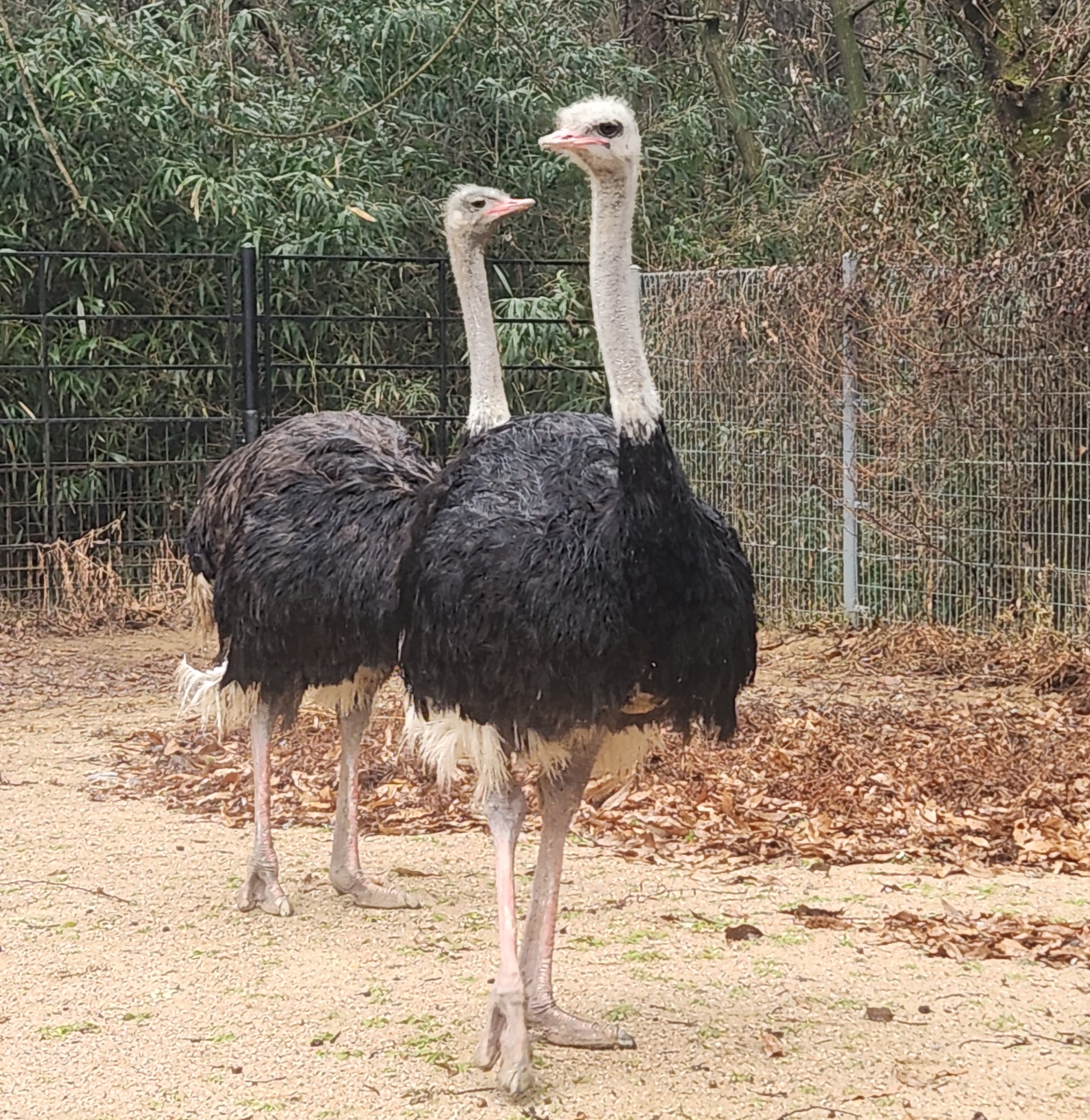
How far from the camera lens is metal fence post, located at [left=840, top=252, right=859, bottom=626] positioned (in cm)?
976

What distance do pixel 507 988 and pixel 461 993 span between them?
664 millimetres

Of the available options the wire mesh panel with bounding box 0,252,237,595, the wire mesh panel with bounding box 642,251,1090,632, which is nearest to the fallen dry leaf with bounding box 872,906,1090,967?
the wire mesh panel with bounding box 642,251,1090,632

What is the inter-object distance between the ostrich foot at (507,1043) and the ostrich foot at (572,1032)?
0.50 ft

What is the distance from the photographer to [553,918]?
4.29 meters

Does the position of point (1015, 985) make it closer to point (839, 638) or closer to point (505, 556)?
point (505, 556)

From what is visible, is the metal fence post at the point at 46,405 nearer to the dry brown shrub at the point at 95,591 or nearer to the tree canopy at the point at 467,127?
the dry brown shrub at the point at 95,591

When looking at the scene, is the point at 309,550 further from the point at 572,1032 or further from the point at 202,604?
the point at 572,1032

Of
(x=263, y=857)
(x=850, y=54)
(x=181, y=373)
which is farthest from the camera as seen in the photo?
(x=850, y=54)

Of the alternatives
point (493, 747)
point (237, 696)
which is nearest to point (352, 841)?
point (237, 696)

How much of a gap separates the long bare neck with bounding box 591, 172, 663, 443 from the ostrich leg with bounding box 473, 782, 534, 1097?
0.89 metres

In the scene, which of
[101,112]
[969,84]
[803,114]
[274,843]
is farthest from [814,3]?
[274,843]

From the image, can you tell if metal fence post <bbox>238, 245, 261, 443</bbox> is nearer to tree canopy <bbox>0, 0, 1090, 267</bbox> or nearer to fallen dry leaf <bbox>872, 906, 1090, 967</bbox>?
tree canopy <bbox>0, 0, 1090, 267</bbox>

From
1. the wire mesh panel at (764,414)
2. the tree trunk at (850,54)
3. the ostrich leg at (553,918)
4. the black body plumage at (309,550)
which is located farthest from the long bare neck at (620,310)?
the tree trunk at (850,54)

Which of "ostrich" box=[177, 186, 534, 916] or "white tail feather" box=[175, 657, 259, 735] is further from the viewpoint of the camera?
"white tail feather" box=[175, 657, 259, 735]
